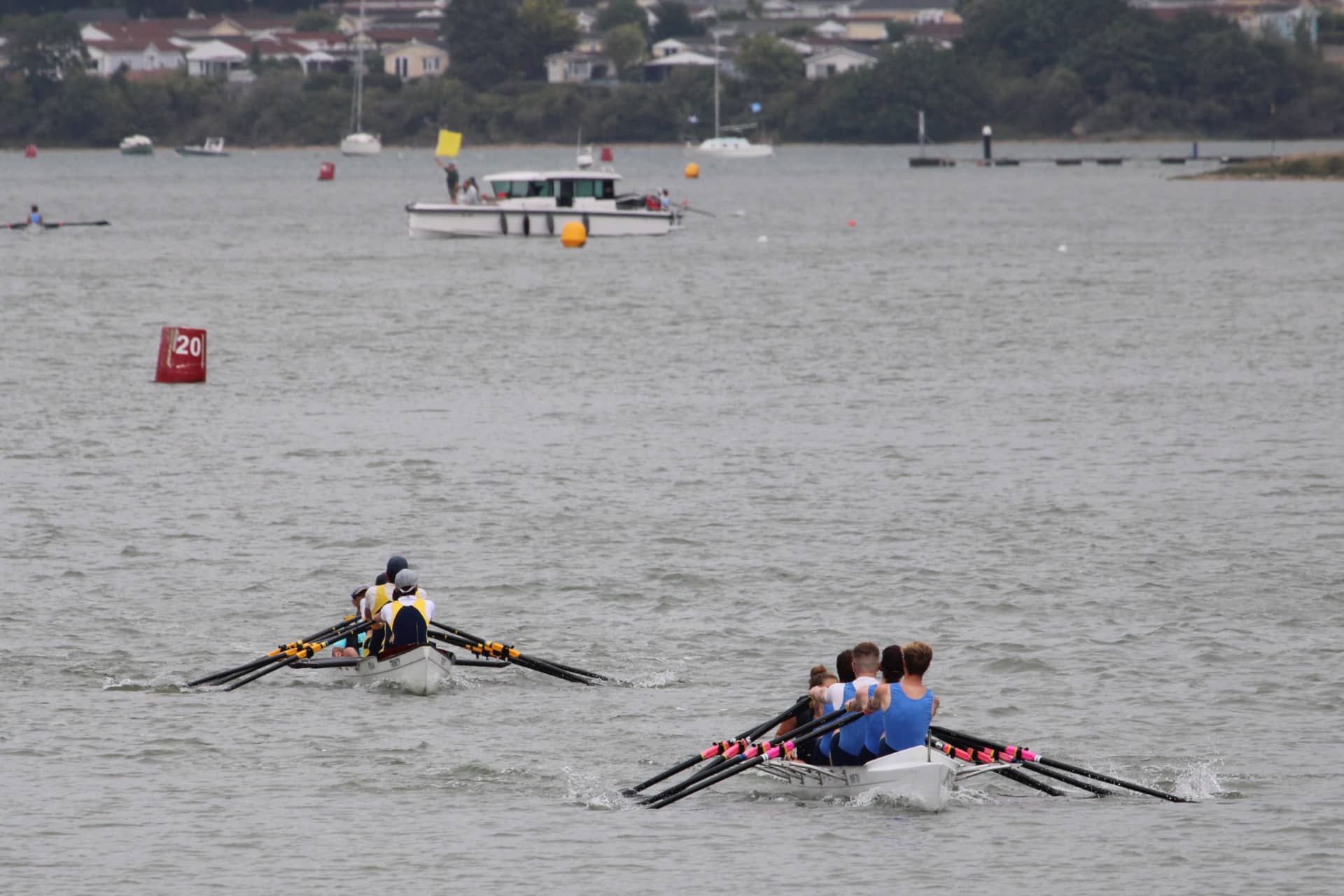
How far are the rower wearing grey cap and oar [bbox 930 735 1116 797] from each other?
5.59 meters

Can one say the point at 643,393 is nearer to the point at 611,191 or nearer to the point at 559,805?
the point at 559,805

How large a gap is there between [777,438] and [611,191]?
46.2m

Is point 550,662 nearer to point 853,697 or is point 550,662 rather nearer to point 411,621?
point 411,621

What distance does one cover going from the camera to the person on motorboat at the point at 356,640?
2202cm

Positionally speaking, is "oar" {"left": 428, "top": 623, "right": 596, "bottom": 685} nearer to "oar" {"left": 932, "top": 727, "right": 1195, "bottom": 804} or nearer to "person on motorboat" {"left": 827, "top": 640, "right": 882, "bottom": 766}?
"person on motorboat" {"left": 827, "top": 640, "right": 882, "bottom": 766}

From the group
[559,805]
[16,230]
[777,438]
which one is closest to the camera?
[559,805]

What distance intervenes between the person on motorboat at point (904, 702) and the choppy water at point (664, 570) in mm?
843

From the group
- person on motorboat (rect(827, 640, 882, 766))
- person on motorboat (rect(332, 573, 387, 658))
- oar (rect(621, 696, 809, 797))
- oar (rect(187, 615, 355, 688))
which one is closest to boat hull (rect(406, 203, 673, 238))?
person on motorboat (rect(332, 573, 387, 658))

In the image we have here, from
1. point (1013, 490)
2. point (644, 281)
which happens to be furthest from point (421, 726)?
point (644, 281)

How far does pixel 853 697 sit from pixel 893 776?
2.42 ft

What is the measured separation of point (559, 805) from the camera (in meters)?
18.4

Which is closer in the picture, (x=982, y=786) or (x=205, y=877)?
(x=205, y=877)

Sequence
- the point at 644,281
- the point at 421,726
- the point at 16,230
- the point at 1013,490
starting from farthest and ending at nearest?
the point at 16,230, the point at 644,281, the point at 1013,490, the point at 421,726

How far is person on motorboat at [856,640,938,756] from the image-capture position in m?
17.3
